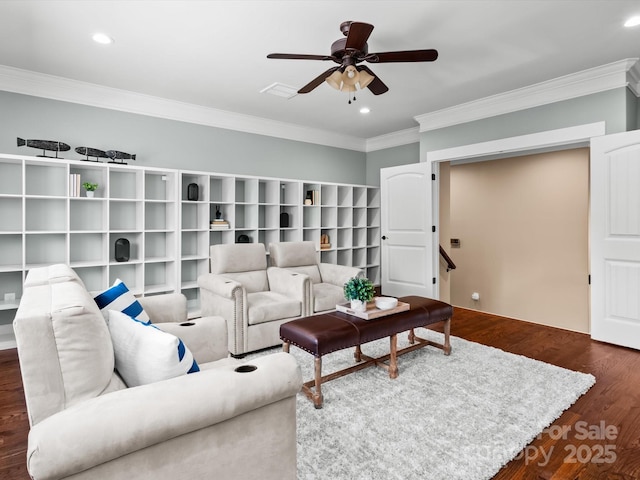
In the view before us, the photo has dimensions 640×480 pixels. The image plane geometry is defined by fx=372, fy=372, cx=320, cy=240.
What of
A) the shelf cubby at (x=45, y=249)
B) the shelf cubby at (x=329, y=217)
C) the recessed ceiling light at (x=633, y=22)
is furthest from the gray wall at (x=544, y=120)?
the shelf cubby at (x=45, y=249)

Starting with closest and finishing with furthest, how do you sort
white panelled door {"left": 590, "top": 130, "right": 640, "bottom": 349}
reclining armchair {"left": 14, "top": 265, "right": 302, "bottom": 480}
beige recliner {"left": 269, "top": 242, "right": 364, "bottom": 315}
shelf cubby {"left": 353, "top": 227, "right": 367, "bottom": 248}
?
reclining armchair {"left": 14, "top": 265, "right": 302, "bottom": 480} < white panelled door {"left": 590, "top": 130, "right": 640, "bottom": 349} < beige recliner {"left": 269, "top": 242, "right": 364, "bottom": 315} < shelf cubby {"left": 353, "top": 227, "right": 367, "bottom": 248}

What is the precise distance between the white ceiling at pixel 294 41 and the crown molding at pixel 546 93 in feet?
0.42

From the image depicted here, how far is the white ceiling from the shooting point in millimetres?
2619

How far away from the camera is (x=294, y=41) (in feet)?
10.1

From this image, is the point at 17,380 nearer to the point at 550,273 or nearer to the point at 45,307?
the point at 45,307

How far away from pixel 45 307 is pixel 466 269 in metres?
6.73

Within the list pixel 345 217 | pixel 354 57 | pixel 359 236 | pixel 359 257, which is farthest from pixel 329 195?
pixel 354 57

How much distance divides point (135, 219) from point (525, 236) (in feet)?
19.0

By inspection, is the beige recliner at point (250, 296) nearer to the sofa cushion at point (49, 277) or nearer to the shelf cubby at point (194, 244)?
the shelf cubby at point (194, 244)

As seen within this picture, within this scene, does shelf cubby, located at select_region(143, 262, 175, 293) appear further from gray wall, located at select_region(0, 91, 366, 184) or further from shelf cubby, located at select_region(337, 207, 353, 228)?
shelf cubby, located at select_region(337, 207, 353, 228)

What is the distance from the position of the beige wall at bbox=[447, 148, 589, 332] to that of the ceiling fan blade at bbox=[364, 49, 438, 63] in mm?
A: 4265

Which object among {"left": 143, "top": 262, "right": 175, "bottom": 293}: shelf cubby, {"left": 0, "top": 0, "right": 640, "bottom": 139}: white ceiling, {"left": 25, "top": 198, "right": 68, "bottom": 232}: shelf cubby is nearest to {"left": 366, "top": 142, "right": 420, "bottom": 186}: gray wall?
{"left": 0, "top": 0, "right": 640, "bottom": 139}: white ceiling

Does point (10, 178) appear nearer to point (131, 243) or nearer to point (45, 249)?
point (45, 249)

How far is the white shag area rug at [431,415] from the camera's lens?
6.10ft
